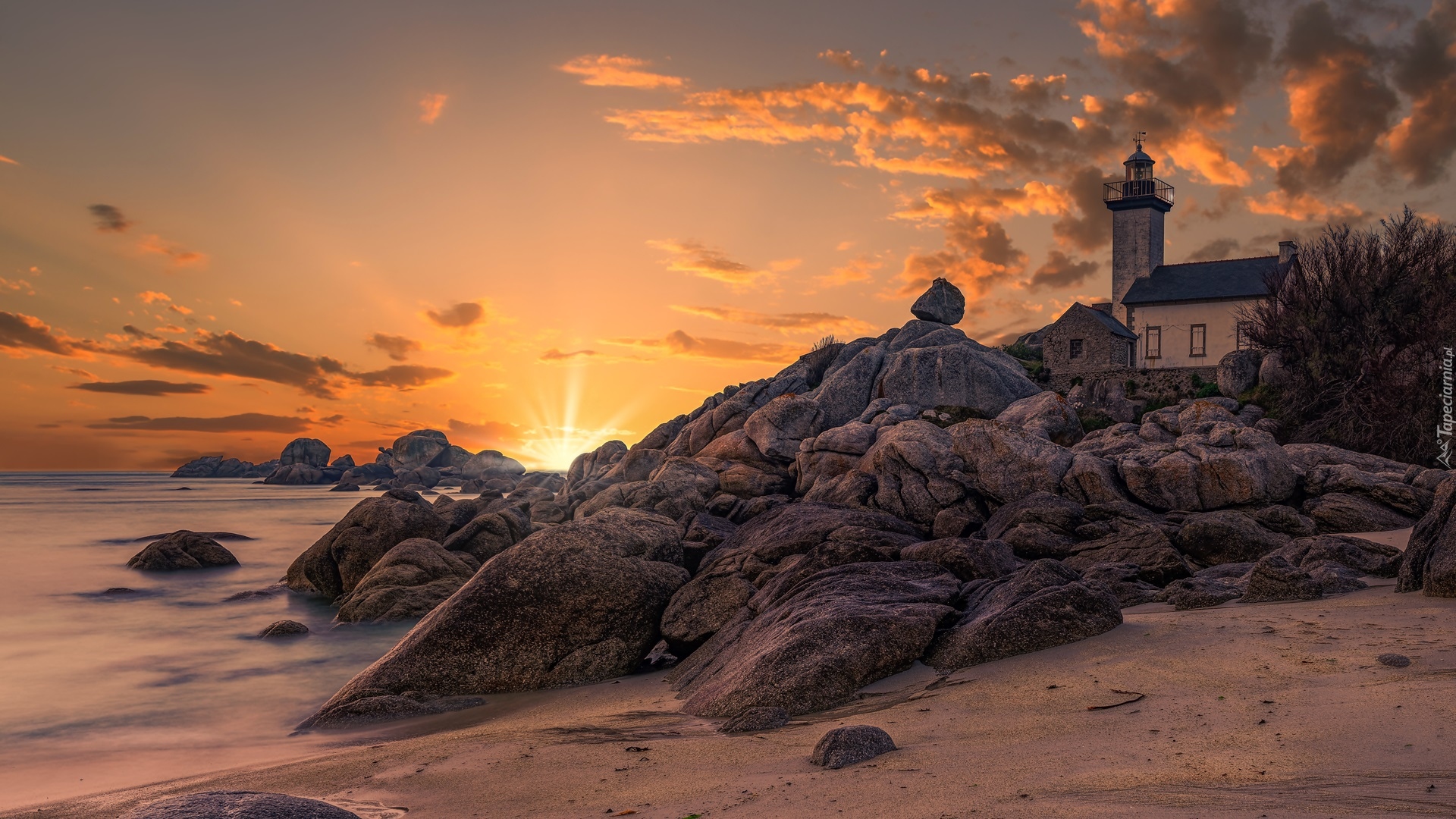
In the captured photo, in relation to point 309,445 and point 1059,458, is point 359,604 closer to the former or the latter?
point 1059,458

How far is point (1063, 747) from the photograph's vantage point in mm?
6031

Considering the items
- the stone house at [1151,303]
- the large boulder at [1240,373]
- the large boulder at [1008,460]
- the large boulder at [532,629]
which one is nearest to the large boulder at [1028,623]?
the large boulder at [532,629]

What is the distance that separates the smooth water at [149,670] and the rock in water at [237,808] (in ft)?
17.5

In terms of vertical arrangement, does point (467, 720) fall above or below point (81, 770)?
above

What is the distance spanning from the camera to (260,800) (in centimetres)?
555

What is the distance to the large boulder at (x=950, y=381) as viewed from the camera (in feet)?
112

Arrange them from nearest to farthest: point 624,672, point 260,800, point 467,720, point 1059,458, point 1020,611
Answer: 1. point 260,800
2. point 1020,611
3. point 467,720
4. point 624,672
5. point 1059,458

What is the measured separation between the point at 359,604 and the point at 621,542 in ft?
28.5

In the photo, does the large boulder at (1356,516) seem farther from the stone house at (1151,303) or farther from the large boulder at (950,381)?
the stone house at (1151,303)

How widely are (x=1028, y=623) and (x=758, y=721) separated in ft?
10.0

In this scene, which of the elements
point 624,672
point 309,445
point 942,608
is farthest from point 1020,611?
point 309,445

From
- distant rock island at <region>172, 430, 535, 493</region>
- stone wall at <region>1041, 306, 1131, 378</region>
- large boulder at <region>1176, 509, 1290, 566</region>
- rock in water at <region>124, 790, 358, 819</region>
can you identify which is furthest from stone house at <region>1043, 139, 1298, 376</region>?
distant rock island at <region>172, 430, 535, 493</region>

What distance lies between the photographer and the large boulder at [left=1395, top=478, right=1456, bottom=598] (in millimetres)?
9062

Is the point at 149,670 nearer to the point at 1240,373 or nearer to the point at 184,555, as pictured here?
the point at 184,555
